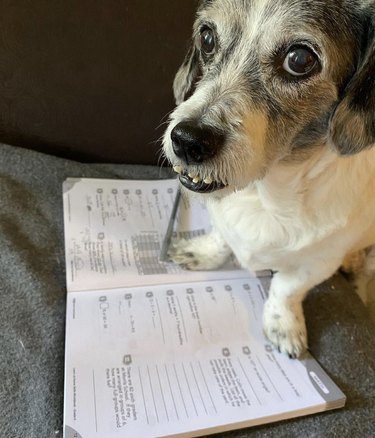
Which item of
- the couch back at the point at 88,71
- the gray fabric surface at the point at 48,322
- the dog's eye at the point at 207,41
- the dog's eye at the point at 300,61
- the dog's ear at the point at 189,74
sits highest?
the dog's eye at the point at 300,61

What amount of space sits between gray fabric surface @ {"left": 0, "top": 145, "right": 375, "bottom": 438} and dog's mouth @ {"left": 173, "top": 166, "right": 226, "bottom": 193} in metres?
0.43

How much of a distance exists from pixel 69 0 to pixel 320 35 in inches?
27.3

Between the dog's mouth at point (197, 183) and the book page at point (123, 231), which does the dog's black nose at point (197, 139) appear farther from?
the book page at point (123, 231)

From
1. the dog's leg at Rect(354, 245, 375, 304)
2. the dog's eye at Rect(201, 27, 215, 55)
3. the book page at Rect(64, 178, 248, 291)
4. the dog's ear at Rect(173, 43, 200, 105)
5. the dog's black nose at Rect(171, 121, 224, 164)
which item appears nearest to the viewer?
the dog's black nose at Rect(171, 121, 224, 164)

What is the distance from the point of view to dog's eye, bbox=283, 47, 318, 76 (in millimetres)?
825

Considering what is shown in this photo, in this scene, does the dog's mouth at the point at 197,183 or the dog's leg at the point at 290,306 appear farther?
the dog's leg at the point at 290,306

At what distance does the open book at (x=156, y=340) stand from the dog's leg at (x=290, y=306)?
0.09ft

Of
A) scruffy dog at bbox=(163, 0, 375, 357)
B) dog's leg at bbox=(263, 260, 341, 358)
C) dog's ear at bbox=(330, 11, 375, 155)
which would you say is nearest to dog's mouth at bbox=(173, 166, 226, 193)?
scruffy dog at bbox=(163, 0, 375, 357)

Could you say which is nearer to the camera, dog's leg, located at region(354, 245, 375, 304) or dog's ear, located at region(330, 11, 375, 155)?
dog's ear, located at region(330, 11, 375, 155)

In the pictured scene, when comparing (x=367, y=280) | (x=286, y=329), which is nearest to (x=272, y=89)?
(x=286, y=329)

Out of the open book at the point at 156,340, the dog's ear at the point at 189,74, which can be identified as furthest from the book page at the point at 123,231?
the dog's ear at the point at 189,74

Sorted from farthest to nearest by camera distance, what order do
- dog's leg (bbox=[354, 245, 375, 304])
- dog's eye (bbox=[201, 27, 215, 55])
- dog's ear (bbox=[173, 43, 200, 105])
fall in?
dog's leg (bbox=[354, 245, 375, 304]), dog's ear (bbox=[173, 43, 200, 105]), dog's eye (bbox=[201, 27, 215, 55])

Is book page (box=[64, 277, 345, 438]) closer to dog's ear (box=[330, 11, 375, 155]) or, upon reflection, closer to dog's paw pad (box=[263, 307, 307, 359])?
dog's paw pad (box=[263, 307, 307, 359])

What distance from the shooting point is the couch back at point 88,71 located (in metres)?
1.28
